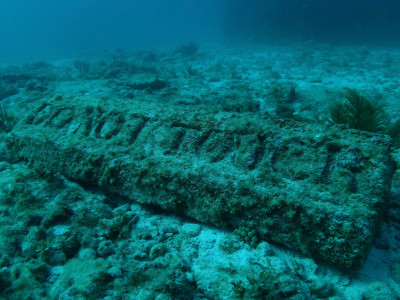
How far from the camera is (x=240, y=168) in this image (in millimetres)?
3232

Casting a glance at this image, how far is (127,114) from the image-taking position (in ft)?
14.6

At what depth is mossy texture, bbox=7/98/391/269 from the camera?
2.55 m

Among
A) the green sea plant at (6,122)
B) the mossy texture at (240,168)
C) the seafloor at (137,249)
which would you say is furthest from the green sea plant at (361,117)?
the green sea plant at (6,122)

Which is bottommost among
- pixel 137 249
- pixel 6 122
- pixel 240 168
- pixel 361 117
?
pixel 137 249

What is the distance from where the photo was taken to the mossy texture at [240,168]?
2555 millimetres

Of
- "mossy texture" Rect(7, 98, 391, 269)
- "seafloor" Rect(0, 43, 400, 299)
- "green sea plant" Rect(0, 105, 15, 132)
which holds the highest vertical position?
"mossy texture" Rect(7, 98, 391, 269)

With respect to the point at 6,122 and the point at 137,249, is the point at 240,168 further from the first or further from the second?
the point at 6,122

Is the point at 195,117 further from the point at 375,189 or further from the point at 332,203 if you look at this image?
the point at 375,189

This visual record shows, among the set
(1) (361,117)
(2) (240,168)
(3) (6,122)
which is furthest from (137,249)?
(3) (6,122)

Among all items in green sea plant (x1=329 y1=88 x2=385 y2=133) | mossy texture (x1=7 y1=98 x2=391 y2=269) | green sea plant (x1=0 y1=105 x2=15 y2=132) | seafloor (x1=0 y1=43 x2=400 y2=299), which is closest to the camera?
seafloor (x1=0 y1=43 x2=400 y2=299)

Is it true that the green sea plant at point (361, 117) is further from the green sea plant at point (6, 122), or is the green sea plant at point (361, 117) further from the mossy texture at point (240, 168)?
the green sea plant at point (6, 122)

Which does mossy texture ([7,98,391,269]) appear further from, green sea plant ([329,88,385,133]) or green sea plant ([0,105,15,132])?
green sea plant ([0,105,15,132])

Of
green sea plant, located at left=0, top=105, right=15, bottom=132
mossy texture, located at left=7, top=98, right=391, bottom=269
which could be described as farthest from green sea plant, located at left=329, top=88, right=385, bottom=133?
green sea plant, located at left=0, top=105, right=15, bottom=132

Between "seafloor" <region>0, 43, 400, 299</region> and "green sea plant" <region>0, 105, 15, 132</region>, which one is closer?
"seafloor" <region>0, 43, 400, 299</region>
